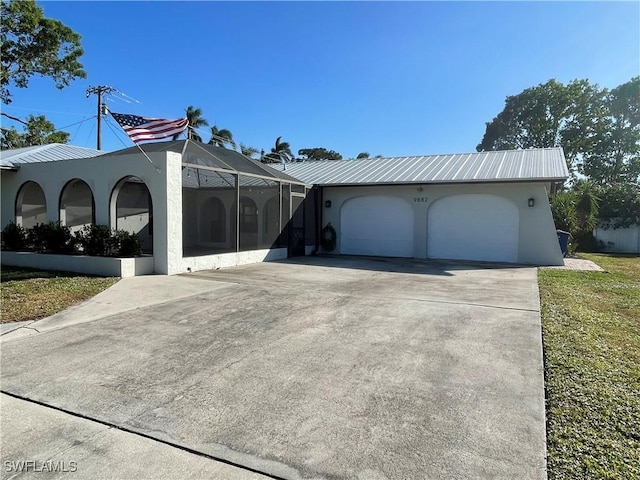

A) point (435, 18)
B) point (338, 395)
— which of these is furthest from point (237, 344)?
point (435, 18)

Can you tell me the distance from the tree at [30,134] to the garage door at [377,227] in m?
18.4

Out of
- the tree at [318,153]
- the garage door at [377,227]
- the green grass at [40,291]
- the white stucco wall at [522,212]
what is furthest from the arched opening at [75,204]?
the tree at [318,153]

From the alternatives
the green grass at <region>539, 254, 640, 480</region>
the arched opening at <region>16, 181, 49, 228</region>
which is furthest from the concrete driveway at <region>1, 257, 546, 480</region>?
the arched opening at <region>16, 181, 49, 228</region>

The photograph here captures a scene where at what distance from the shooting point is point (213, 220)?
15.3 metres

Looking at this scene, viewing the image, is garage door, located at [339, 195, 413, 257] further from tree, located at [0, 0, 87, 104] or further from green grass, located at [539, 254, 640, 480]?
tree, located at [0, 0, 87, 104]

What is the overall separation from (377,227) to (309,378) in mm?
11840

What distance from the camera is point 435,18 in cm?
982

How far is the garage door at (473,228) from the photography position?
43.3ft

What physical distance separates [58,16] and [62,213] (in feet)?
37.1

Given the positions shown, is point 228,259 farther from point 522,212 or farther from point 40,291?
point 522,212

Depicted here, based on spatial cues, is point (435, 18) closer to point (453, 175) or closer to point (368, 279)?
point (453, 175)

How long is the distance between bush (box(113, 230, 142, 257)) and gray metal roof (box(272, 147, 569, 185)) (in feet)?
24.7

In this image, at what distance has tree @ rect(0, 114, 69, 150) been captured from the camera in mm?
21656

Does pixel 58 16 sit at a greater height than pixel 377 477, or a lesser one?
greater
